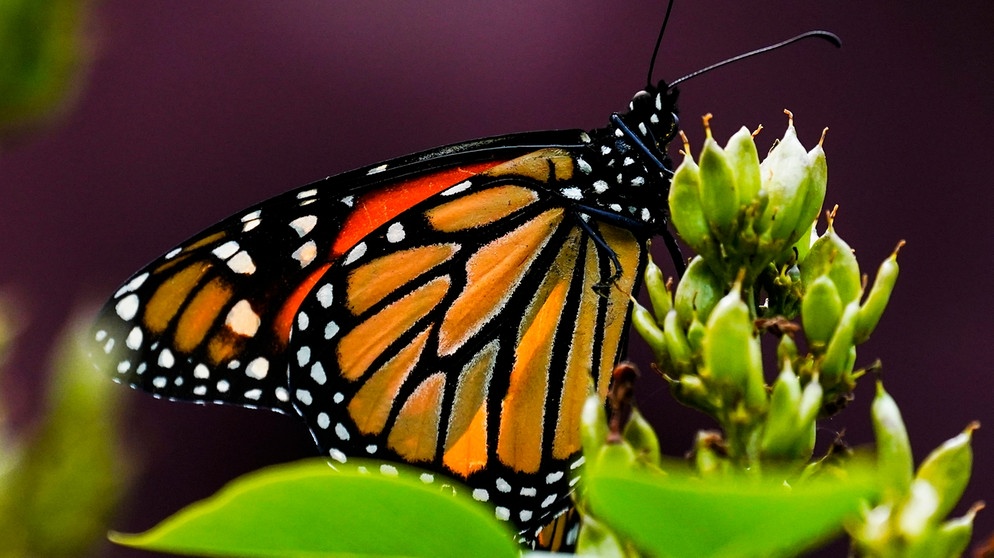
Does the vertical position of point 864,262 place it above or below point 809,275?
below

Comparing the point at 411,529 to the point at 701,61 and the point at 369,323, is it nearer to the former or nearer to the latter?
the point at 369,323

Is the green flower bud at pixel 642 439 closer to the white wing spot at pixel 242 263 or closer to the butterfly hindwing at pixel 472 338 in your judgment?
the butterfly hindwing at pixel 472 338

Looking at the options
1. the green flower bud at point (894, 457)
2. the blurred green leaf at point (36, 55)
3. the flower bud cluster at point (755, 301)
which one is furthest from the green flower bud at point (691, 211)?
the blurred green leaf at point (36, 55)

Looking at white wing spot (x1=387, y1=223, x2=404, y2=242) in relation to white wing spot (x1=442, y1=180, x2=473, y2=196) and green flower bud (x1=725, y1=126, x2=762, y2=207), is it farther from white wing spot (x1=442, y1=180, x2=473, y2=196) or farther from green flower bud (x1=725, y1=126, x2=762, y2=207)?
green flower bud (x1=725, y1=126, x2=762, y2=207)

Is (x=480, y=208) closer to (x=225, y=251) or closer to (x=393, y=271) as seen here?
(x=393, y=271)

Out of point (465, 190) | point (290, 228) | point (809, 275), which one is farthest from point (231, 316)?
point (809, 275)

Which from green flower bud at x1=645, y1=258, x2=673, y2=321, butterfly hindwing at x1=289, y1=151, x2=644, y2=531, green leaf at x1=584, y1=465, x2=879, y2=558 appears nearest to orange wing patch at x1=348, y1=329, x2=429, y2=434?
butterfly hindwing at x1=289, y1=151, x2=644, y2=531

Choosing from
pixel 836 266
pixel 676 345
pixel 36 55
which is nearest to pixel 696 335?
pixel 676 345
